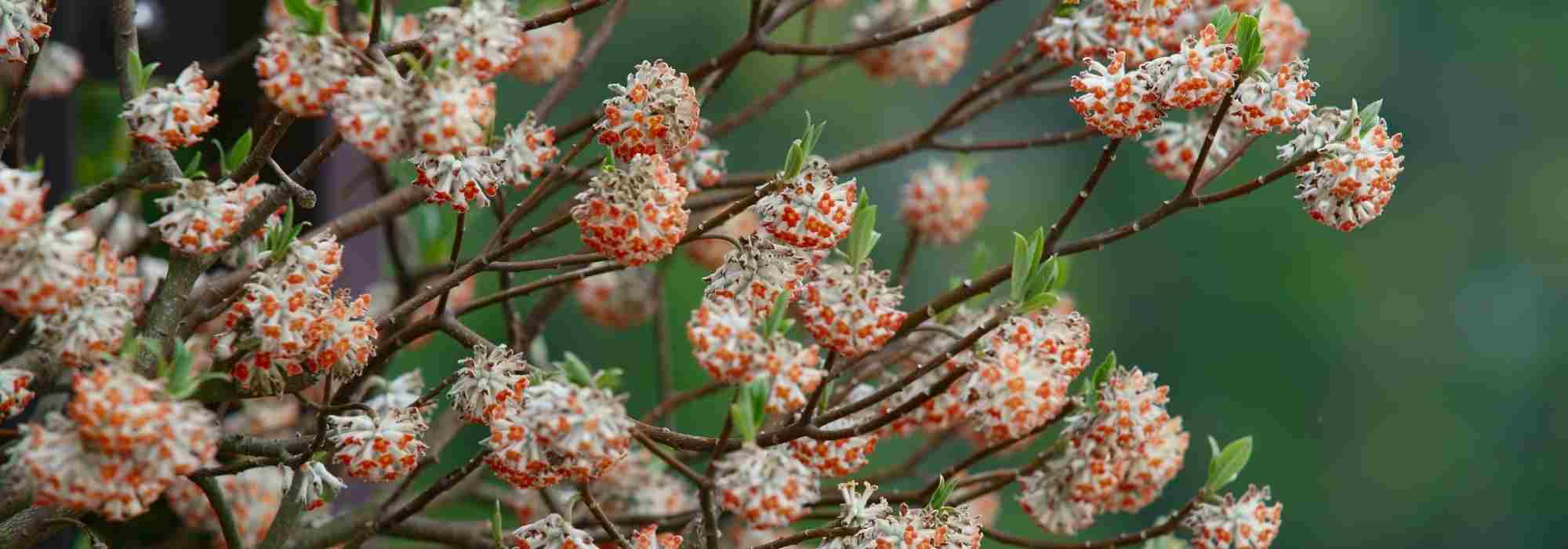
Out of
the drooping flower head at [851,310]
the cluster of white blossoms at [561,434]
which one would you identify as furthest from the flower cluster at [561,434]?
the drooping flower head at [851,310]

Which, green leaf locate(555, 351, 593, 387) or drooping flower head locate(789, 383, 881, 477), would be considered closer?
green leaf locate(555, 351, 593, 387)

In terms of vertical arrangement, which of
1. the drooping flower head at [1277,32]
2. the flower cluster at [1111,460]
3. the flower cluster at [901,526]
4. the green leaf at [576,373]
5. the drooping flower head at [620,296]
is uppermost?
the drooping flower head at [620,296]

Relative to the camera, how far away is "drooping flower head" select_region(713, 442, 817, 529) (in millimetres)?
547

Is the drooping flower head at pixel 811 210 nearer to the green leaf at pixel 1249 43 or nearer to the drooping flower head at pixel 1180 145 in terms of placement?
the green leaf at pixel 1249 43

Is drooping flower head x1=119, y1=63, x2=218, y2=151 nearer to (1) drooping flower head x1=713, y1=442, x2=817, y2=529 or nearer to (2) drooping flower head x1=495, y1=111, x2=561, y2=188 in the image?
(2) drooping flower head x1=495, y1=111, x2=561, y2=188

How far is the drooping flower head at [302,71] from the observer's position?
1.70 ft

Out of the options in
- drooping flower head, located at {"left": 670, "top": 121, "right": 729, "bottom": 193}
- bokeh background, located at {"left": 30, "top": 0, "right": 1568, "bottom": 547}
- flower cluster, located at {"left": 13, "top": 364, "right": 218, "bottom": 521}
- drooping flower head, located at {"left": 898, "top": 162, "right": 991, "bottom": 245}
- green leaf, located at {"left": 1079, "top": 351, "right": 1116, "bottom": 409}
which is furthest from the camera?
bokeh background, located at {"left": 30, "top": 0, "right": 1568, "bottom": 547}

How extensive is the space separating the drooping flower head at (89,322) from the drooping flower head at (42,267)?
0.5 inches

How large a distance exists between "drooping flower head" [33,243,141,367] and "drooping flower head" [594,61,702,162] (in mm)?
219

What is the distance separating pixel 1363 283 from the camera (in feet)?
5.22

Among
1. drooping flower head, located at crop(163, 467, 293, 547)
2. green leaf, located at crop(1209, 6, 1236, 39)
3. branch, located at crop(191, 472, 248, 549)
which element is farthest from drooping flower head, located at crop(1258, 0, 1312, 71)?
drooping flower head, located at crop(163, 467, 293, 547)

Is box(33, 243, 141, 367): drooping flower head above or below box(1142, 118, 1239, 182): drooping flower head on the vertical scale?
below

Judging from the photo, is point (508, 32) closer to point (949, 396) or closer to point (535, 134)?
point (535, 134)

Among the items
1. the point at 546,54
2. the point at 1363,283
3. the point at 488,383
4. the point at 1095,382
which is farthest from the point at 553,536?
the point at 1363,283
